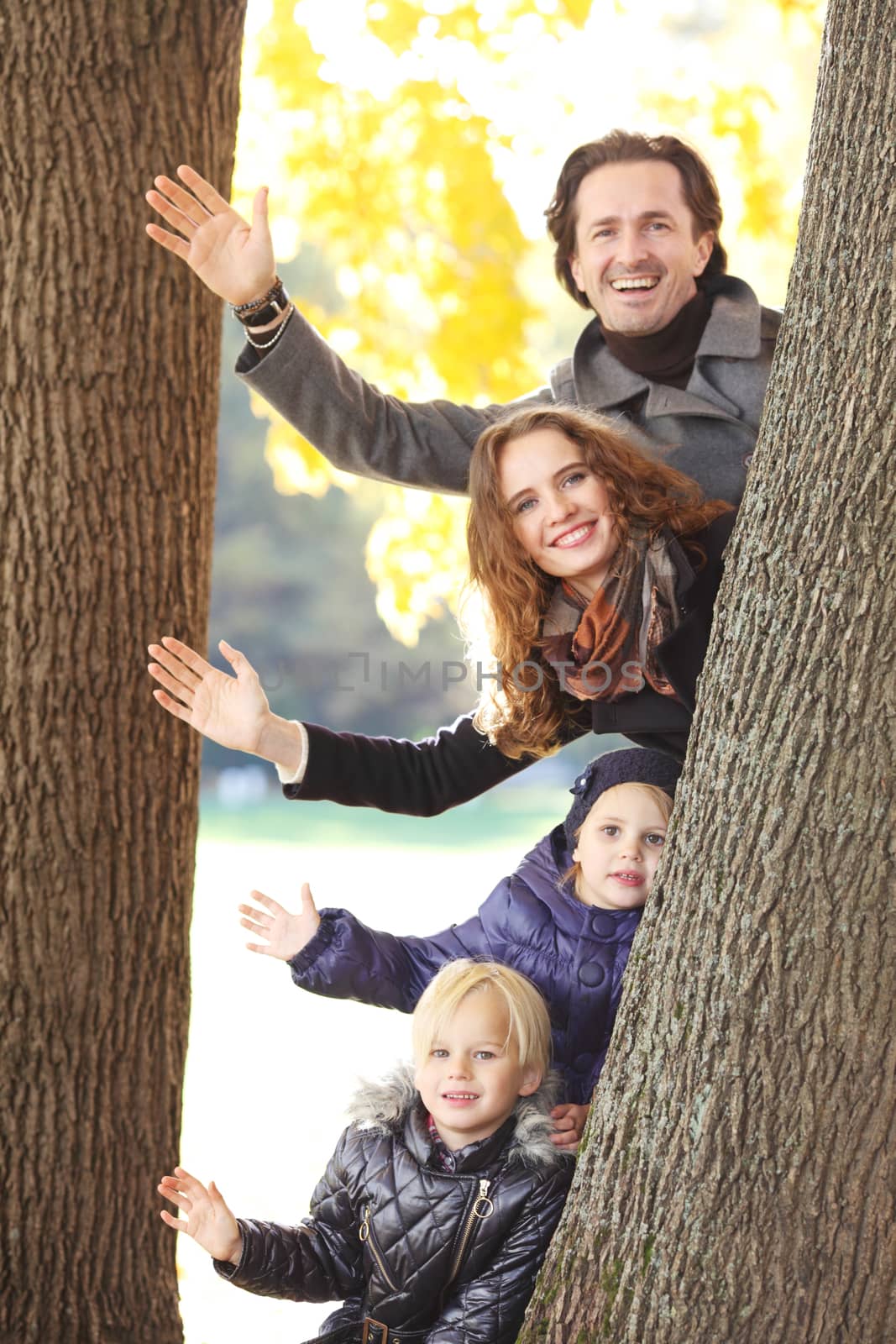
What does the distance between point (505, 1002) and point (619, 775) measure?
48 cm

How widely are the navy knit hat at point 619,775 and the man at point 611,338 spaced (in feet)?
A: 1.94

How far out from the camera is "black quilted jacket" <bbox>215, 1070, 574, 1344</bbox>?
2254mm

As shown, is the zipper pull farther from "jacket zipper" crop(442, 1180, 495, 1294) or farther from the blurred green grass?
the blurred green grass

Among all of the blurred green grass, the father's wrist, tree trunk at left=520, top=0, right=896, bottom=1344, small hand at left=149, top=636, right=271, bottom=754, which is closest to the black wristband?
small hand at left=149, top=636, right=271, bottom=754

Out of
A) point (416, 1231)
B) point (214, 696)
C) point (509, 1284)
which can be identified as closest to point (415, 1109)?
point (416, 1231)

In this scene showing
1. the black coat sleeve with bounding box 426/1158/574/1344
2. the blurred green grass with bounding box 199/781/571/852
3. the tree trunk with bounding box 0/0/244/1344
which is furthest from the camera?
the blurred green grass with bounding box 199/781/571/852

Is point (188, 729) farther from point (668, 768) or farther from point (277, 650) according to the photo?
point (277, 650)

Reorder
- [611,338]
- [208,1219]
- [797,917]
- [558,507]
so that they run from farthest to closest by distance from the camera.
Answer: [611,338], [558,507], [208,1219], [797,917]

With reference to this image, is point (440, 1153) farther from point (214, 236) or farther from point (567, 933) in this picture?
point (214, 236)

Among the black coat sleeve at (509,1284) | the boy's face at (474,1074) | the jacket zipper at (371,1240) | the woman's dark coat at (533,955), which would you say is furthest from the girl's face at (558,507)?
the jacket zipper at (371,1240)

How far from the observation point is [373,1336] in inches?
92.8

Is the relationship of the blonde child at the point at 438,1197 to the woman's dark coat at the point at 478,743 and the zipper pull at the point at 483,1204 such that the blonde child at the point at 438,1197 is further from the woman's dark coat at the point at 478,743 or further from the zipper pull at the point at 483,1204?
the woman's dark coat at the point at 478,743

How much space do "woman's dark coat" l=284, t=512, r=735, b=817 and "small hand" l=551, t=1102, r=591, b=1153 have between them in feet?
2.09

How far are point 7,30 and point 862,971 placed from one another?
90.5 inches
